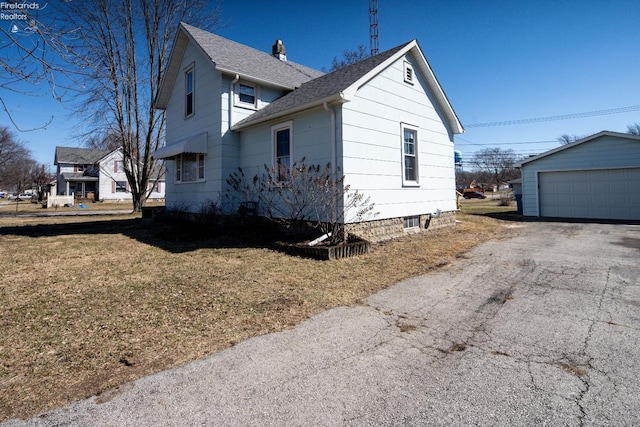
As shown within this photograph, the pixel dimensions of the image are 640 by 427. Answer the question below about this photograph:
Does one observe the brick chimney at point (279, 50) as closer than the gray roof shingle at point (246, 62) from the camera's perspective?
No

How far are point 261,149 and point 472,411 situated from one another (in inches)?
353

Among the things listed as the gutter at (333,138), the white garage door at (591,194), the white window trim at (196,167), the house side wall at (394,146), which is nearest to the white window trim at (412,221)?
the house side wall at (394,146)

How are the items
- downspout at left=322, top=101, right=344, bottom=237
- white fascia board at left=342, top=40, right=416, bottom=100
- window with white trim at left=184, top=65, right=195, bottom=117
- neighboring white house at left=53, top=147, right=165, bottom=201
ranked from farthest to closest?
neighboring white house at left=53, top=147, right=165, bottom=201 < window with white trim at left=184, top=65, right=195, bottom=117 < downspout at left=322, top=101, right=344, bottom=237 < white fascia board at left=342, top=40, right=416, bottom=100

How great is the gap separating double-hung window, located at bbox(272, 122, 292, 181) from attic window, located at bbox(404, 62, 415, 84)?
4.26 metres

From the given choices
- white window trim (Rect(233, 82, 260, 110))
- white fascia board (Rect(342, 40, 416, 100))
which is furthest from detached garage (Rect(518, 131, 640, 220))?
white window trim (Rect(233, 82, 260, 110))

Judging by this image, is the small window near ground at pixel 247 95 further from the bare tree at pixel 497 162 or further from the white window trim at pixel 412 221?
the bare tree at pixel 497 162

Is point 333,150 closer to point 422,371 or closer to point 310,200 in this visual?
point 310,200

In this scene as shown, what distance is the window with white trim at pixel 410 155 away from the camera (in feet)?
32.9

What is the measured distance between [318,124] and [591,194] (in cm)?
1405

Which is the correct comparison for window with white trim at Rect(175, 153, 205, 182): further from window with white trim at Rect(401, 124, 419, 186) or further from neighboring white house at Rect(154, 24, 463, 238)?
window with white trim at Rect(401, 124, 419, 186)

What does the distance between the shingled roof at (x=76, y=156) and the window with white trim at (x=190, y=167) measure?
4329 cm

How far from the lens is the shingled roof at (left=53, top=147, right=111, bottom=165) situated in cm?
4791

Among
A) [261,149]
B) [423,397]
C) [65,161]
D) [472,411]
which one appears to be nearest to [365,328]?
[423,397]

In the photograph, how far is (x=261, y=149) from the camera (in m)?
9.98
